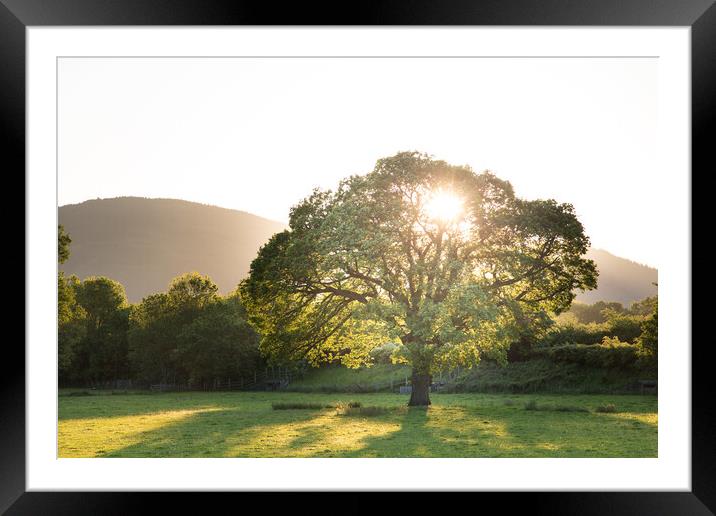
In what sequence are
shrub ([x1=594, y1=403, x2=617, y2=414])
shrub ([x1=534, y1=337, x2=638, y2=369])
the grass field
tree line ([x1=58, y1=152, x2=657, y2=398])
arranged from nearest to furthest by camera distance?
the grass field → tree line ([x1=58, y1=152, x2=657, y2=398]) → shrub ([x1=594, y1=403, x2=617, y2=414]) → shrub ([x1=534, y1=337, x2=638, y2=369])

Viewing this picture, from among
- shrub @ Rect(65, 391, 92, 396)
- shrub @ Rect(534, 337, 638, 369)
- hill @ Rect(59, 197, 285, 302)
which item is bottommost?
shrub @ Rect(65, 391, 92, 396)

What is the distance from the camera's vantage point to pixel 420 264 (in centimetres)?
1110

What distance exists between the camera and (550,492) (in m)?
3.95

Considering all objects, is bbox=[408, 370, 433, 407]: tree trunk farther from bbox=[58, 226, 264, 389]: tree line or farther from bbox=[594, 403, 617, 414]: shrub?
bbox=[58, 226, 264, 389]: tree line

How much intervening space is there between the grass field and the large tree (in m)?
1.31

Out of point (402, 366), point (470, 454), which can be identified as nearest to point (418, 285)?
point (470, 454)

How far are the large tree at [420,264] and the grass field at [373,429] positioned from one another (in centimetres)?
131

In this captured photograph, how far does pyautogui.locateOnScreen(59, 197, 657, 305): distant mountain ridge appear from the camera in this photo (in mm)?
24594

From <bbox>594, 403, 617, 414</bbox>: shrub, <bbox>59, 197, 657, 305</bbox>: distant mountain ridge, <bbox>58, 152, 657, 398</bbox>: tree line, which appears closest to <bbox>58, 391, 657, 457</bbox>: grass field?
<bbox>594, 403, 617, 414</bbox>: shrub

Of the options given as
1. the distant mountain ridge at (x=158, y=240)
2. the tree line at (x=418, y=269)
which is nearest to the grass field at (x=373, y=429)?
the tree line at (x=418, y=269)

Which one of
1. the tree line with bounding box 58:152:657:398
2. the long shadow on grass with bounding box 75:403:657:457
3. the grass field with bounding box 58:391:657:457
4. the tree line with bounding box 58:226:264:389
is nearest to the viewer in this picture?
the long shadow on grass with bounding box 75:403:657:457

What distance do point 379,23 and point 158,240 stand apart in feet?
80.7

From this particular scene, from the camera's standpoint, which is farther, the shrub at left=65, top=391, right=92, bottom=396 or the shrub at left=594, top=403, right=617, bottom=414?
the shrub at left=65, top=391, right=92, bottom=396
